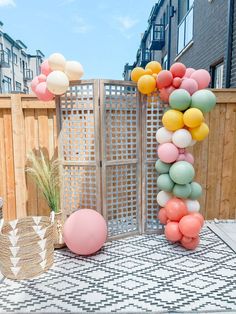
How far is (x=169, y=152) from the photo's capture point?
2672 millimetres

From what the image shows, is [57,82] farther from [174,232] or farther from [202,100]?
[174,232]

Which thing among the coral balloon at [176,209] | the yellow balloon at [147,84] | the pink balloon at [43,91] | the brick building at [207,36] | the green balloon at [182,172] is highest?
the brick building at [207,36]

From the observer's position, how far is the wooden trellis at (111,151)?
2.84 m

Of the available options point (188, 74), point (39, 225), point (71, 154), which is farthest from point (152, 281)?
point (188, 74)

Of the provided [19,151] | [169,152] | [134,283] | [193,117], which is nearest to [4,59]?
[19,151]

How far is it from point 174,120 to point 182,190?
0.75 metres

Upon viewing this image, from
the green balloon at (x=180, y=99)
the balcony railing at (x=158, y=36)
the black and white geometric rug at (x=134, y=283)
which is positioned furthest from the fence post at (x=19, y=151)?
the balcony railing at (x=158, y=36)

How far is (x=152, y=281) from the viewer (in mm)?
2197

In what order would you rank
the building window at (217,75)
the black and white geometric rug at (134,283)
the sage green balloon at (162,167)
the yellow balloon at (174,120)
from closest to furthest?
the black and white geometric rug at (134,283) < the yellow balloon at (174,120) < the sage green balloon at (162,167) < the building window at (217,75)

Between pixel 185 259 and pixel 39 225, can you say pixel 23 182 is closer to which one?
pixel 39 225

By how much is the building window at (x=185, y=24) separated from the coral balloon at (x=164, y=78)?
4.61 m

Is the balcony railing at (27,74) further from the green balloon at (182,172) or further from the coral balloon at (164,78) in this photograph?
the green balloon at (182,172)

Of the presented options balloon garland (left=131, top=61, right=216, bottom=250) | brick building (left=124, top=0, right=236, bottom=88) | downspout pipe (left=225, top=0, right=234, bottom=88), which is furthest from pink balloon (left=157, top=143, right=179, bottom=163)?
downspout pipe (left=225, top=0, right=234, bottom=88)

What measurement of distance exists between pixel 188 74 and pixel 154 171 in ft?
3.89
